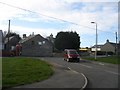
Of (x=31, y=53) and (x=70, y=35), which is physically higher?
(x=70, y=35)

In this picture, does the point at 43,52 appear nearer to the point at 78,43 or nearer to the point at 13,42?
the point at 78,43

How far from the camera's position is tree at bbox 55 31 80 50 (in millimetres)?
93344

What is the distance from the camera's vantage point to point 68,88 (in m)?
14.4

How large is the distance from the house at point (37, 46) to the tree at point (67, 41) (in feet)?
21.5

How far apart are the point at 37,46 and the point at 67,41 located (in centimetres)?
1036

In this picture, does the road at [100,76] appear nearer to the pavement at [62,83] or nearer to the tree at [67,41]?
the pavement at [62,83]

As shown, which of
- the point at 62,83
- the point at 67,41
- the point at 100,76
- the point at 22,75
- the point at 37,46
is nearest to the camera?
the point at 62,83

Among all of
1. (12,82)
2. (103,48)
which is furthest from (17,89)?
(103,48)

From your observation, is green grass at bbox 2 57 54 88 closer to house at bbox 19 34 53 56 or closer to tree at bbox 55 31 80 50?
house at bbox 19 34 53 56

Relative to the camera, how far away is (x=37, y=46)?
3511 inches

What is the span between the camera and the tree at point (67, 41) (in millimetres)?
93344

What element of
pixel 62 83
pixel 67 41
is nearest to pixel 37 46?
pixel 67 41

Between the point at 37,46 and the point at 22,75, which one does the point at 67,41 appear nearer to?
the point at 37,46

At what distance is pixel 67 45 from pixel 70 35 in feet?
11.8
